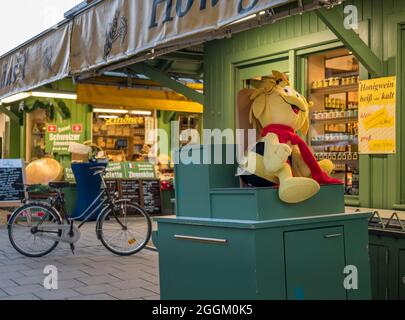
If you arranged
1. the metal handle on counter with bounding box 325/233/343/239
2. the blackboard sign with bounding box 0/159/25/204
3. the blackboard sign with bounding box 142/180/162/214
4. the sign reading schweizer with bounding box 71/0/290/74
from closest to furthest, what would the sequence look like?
1. the metal handle on counter with bounding box 325/233/343/239
2. the sign reading schweizer with bounding box 71/0/290/74
3. the blackboard sign with bounding box 0/159/25/204
4. the blackboard sign with bounding box 142/180/162/214

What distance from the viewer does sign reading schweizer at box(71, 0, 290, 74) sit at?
4121 millimetres

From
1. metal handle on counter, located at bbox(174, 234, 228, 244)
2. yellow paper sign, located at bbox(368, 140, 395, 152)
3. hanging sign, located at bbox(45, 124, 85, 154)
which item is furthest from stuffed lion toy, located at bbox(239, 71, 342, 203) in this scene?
hanging sign, located at bbox(45, 124, 85, 154)

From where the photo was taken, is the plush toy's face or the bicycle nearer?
the plush toy's face

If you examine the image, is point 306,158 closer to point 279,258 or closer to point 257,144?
point 257,144

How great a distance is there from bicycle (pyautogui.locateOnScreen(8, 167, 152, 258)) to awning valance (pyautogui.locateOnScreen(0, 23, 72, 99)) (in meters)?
1.50

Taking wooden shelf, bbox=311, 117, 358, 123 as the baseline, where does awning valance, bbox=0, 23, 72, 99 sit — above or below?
above

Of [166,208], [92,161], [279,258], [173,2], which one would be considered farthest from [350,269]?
[166,208]

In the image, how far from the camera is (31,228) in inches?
281

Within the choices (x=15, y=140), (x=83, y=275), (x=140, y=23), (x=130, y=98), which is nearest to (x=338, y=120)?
(x=140, y=23)

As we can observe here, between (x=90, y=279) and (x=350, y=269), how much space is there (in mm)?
3262

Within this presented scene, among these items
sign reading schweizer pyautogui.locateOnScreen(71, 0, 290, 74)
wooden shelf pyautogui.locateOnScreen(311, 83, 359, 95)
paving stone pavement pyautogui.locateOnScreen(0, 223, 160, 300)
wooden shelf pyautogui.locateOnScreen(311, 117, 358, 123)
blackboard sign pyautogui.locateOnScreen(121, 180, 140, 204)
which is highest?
sign reading schweizer pyautogui.locateOnScreen(71, 0, 290, 74)

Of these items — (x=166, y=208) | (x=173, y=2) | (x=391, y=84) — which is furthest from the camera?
(x=166, y=208)

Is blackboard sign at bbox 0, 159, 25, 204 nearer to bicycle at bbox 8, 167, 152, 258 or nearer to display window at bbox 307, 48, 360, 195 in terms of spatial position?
bicycle at bbox 8, 167, 152, 258
